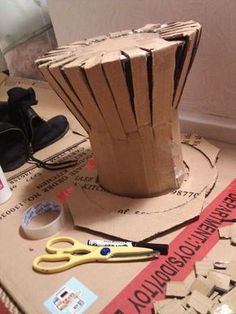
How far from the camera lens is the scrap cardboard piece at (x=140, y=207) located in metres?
0.60

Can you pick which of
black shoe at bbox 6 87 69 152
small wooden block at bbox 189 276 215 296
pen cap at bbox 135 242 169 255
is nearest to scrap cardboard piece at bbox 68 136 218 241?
pen cap at bbox 135 242 169 255

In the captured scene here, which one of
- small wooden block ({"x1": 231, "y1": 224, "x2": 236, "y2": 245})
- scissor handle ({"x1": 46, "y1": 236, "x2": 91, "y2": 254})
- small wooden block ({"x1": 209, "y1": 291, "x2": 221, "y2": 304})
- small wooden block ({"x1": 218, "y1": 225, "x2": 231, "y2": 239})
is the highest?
scissor handle ({"x1": 46, "y1": 236, "x2": 91, "y2": 254})

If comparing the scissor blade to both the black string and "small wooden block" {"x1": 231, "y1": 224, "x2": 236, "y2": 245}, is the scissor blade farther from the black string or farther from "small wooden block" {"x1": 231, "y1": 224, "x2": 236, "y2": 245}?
the black string

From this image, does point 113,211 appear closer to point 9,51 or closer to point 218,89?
point 218,89

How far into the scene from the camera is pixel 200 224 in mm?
599

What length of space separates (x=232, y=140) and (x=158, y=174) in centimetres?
25

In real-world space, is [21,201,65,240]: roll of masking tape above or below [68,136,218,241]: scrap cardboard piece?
above

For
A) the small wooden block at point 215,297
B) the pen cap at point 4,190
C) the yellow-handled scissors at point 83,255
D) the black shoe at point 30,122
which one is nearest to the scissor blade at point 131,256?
the yellow-handled scissors at point 83,255

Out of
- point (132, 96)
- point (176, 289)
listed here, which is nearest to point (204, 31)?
point (132, 96)

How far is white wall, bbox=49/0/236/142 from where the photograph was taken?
73 cm

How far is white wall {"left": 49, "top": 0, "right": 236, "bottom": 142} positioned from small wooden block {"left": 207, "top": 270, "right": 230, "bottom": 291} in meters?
0.43

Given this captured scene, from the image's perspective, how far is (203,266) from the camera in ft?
1.68

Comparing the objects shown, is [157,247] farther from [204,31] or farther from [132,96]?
[204,31]

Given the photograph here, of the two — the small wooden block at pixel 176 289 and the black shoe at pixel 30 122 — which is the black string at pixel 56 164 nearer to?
the black shoe at pixel 30 122
